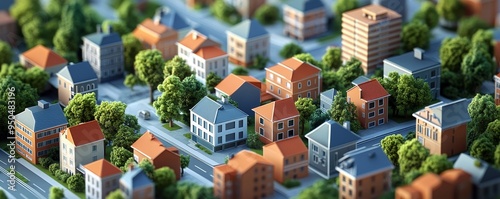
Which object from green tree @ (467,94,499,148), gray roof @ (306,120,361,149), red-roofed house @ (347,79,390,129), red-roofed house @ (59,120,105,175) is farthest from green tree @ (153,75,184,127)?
green tree @ (467,94,499,148)

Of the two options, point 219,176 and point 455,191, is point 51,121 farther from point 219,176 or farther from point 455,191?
point 455,191

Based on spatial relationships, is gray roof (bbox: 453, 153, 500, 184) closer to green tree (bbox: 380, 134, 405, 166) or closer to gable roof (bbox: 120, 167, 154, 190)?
green tree (bbox: 380, 134, 405, 166)

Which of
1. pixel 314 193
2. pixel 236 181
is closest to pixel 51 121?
pixel 236 181

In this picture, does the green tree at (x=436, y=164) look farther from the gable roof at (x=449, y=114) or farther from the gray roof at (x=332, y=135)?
the gray roof at (x=332, y=135)

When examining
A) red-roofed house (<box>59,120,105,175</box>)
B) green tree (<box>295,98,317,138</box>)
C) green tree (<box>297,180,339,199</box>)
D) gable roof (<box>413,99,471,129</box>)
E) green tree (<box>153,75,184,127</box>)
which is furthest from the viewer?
green tree (<box>153,75,184,127</box>)

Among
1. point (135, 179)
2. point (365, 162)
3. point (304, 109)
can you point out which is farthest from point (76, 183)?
point (365, 162)

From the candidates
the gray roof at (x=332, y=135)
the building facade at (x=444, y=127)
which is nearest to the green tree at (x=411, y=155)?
the building facade at (x=444, y=127)
